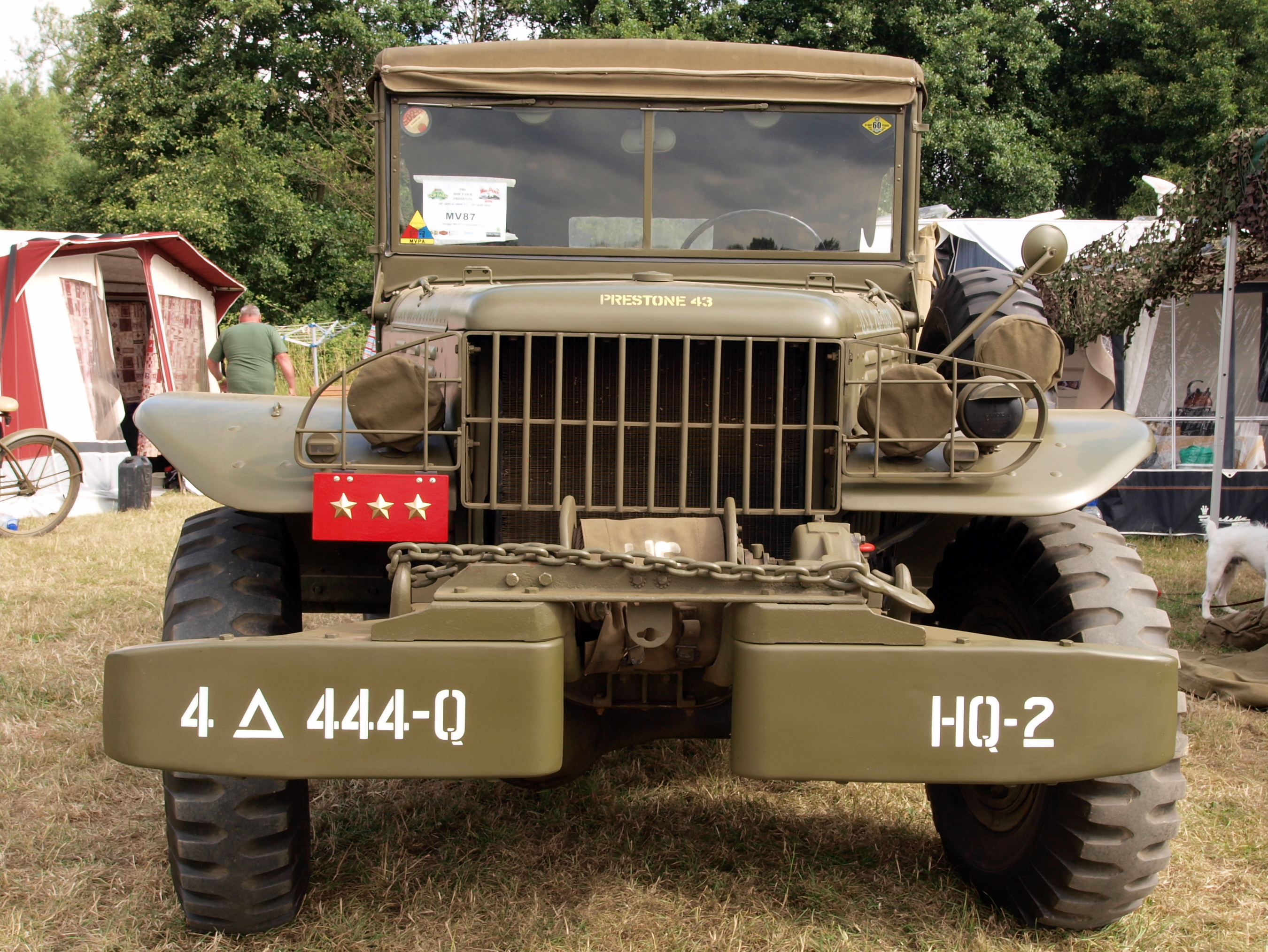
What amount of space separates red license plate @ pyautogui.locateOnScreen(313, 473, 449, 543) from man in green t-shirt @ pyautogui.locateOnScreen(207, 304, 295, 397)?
815 cm

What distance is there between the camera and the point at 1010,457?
2.76 meters

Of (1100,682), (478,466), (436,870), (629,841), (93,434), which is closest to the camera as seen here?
(1100,682)

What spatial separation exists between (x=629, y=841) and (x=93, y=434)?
964 centimetres

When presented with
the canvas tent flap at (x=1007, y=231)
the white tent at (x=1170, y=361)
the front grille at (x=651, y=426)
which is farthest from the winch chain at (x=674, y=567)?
the canvas tent flap at (x=1007, y=231)

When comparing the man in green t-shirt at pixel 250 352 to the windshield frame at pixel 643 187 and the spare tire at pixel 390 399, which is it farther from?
the spare tire at pixel 390 399

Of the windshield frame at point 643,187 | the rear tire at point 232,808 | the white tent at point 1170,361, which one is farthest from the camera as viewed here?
the white tent at point 1170,361

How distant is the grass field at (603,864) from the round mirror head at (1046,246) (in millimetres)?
1685

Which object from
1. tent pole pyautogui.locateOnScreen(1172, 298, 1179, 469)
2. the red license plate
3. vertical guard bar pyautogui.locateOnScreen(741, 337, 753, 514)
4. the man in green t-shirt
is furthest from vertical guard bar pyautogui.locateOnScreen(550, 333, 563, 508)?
tent pole pyautogui.locateOnScreen(1172, 298, 1179, 469)

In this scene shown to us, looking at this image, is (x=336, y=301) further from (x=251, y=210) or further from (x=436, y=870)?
(x=436, y=870)

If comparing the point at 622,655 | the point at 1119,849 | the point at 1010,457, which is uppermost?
the point at 1010,457

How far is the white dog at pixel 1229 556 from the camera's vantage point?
248 inches

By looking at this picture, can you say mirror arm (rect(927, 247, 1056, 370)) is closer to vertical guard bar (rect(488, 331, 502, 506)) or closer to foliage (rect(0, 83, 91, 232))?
vertical guard bar (rect(488, 331, 502, 506))

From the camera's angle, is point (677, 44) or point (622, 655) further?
point (677, 44)

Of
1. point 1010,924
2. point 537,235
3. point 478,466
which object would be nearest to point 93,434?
point 537,235
